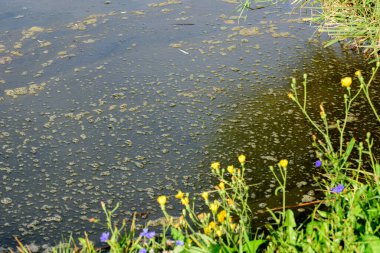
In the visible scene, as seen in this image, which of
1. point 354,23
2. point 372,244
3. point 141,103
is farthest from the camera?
point 354,23

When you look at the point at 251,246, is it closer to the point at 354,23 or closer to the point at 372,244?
the point at 372,244

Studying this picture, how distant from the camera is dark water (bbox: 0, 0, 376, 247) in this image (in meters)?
1.90

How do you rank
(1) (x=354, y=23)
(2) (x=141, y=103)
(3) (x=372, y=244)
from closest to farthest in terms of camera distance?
(3) (x=372, y=244) < (2) (x=141, y=103) < (1) (x=354, y=23)

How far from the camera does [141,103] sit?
2.41 metres

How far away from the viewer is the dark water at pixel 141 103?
1.90 metres

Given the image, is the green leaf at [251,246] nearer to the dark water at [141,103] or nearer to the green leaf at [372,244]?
the green leaf at [372,244]

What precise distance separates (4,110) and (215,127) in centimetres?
89

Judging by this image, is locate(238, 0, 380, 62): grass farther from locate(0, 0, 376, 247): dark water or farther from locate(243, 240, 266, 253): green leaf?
locate(243, 240, 266, 253): green leaf

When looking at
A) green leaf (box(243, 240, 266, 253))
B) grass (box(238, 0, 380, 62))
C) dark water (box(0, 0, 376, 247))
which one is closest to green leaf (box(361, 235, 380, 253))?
green leaf (box(243, 240, 266, 253))

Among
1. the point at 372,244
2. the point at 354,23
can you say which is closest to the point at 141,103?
the point at 354,23

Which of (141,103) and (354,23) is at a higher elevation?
(354,23)

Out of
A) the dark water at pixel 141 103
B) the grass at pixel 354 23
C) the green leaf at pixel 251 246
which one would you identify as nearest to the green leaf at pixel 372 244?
the green leaf at pixel 251 246

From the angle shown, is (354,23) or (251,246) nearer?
(251,246)

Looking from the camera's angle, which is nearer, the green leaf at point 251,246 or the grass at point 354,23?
the green leaf at point 251,246
